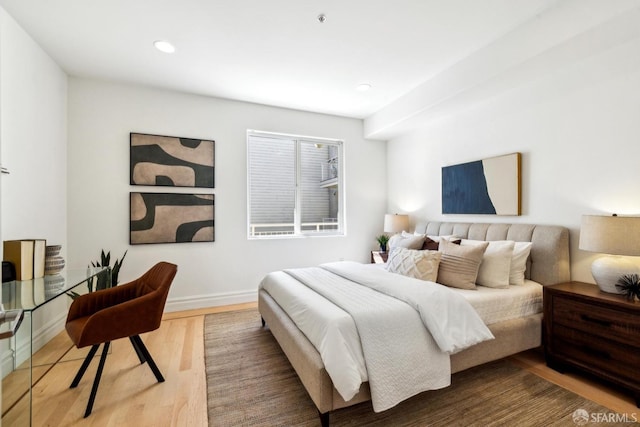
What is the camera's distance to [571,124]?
→ 2.51 metres

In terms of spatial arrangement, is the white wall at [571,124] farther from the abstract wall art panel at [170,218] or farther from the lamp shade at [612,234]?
the abstract wall art panel at [170,218]

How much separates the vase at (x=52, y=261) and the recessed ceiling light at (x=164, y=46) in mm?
→ 1903

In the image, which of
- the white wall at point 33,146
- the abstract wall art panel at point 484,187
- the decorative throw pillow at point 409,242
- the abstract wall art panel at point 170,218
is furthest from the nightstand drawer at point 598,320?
the white wall at point 33,146

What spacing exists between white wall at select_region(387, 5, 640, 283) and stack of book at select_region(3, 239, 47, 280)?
385 centimetres

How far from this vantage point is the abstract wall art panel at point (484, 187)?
2902mm

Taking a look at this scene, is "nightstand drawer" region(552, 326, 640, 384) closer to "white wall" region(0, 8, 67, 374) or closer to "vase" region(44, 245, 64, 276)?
"vase" region(44, 245, 64, 276)

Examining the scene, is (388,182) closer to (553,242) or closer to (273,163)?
(273,163)

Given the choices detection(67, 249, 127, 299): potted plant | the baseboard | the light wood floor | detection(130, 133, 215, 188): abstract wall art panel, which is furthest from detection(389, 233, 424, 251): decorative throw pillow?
detection(67, 249, 127, 299): potted plant

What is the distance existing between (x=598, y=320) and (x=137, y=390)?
10.6 ft

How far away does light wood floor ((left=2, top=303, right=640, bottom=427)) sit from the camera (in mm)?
1714

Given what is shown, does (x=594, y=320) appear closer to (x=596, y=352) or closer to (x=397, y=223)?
(x=596, y=352)

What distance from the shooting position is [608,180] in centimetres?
229

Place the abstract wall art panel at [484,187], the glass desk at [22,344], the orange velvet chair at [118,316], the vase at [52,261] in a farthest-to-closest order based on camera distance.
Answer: the abstract wall art panel at [484,187], the vase at [52,261], the orange velvet chair at [118,316], the glass desk at [22,344]

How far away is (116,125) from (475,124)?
4195 mm
